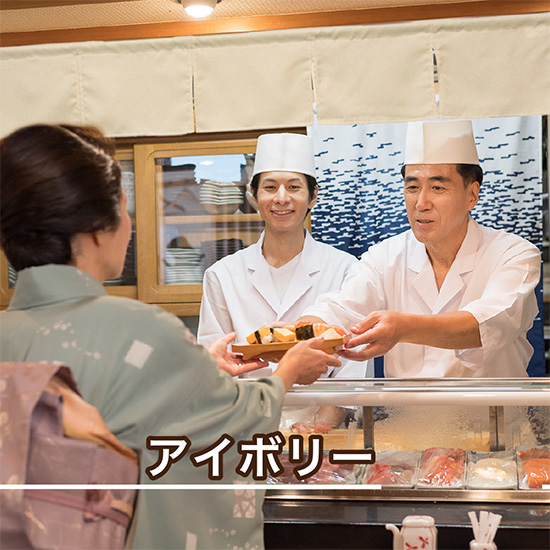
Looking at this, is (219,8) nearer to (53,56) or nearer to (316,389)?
(53,56)

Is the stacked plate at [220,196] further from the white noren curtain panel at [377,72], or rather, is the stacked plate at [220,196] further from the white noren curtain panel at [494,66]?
the white noren curtain panel at [494,66]

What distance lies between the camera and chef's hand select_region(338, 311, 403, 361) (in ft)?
7.16

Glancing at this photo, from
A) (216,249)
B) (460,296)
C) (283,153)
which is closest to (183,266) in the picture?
(216,249)

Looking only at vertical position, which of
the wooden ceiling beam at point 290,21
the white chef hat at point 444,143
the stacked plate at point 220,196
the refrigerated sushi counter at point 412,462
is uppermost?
the wooden ceiling beam at point 290,21

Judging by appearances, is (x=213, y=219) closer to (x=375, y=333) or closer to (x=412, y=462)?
(x=375, y=333)

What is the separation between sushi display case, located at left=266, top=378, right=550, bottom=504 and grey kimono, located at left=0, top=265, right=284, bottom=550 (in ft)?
1.03

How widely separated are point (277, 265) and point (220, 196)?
1.78 feet

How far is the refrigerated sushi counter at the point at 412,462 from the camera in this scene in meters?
1.79

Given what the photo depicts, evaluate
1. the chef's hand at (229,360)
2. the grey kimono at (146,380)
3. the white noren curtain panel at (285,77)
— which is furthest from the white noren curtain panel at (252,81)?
the grey kimono at (146,380)

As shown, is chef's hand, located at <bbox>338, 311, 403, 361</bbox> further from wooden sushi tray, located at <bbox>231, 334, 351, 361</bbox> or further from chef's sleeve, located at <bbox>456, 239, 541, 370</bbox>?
chef's sleeve, located at <bbox>456, 239, 541, 370</bbox>

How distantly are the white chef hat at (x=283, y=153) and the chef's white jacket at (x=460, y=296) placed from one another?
545 millimetres

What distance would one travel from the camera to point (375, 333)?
2182 mm

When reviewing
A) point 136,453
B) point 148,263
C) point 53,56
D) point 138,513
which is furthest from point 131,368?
point 148,263

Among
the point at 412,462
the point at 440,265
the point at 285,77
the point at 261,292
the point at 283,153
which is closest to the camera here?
the point at 412,462
